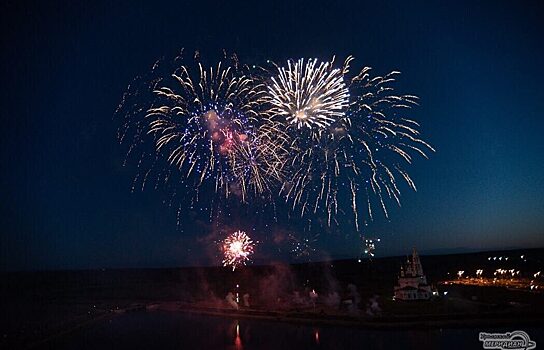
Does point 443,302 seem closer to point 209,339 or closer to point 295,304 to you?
point 295,304

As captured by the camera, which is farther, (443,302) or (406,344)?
(443,302)

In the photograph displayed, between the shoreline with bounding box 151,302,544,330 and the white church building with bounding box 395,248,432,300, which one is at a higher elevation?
the white church building with bounding box 395,248,432,300

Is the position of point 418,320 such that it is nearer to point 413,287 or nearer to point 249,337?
point 413,287

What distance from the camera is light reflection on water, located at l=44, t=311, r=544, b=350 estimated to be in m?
39.3

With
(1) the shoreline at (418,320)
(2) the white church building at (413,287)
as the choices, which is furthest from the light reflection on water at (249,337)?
(2) the white church building at (413,287)

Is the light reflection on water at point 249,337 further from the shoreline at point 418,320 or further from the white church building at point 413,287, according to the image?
the white church building at point 413,287

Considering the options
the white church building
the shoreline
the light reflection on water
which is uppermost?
the white church building

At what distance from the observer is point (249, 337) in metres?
44.8

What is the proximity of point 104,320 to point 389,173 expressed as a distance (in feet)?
153

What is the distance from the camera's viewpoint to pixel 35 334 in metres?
50.4

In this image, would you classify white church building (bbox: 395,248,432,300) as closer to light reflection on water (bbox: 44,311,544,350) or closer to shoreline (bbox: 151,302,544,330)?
shoreline (bbox: 151,302,544,330)

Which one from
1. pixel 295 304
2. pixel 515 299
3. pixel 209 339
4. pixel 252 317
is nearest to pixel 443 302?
pixel 515 299

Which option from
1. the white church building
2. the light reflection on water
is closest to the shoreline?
the light reflection on water

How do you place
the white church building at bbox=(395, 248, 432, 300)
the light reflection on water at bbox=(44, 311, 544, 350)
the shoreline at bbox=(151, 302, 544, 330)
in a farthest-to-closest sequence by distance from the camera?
the white church building at bbox=(395, 248, 432, 300), the shoreline at bbox=(151, 302, 544, 330), the light reflection on water at bbox=(44, 311, 544, 350)
